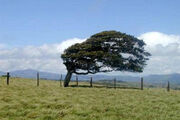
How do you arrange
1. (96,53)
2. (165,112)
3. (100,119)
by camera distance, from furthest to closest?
(96,53)
(165,112)
(100,119)

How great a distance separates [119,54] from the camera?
56.5m

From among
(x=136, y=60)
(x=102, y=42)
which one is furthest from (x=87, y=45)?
(x=136, y=60)

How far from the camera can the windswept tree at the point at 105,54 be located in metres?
55.4

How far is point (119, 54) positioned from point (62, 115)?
39897mm

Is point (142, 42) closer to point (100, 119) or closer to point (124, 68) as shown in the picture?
point (124, 68)

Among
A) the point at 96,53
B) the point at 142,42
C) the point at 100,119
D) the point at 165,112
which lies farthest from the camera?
the point at 142,42

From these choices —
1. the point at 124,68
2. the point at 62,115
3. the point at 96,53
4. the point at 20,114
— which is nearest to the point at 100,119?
the point at 62,115

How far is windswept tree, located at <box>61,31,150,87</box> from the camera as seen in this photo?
55.4 meters

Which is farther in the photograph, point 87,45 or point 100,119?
point 87,45

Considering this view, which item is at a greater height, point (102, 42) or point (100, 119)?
point (102, 42)

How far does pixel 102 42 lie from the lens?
56.6 m

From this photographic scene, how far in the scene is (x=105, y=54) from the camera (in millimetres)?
54594

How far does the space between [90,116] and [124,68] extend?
4091 centimetres

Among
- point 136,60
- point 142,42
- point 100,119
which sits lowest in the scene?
point 100,119
